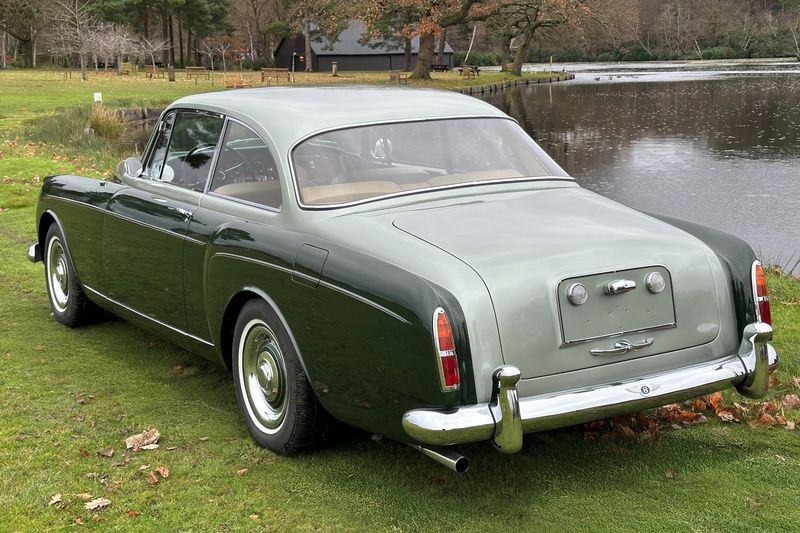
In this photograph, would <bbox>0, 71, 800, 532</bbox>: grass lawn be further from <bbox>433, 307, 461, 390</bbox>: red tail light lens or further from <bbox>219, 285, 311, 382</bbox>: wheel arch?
<bbox>433, 307, 461, 390</bbox>: red tail light lens

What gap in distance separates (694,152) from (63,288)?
17.8 m

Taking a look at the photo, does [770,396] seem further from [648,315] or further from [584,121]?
[584,121]

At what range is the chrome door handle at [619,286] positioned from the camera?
353cm

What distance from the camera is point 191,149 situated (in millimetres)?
5184

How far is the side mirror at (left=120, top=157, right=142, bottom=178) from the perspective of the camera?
559 centimetres

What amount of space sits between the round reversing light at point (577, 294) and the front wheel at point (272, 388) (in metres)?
1.21

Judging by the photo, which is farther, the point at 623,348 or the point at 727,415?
the point at 727,415

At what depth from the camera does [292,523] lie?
355cm

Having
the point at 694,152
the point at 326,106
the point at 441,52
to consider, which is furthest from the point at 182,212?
the point at 441,52

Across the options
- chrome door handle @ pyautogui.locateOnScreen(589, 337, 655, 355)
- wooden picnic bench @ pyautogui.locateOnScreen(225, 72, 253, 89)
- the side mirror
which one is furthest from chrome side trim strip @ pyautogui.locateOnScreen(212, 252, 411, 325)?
wooden picnic bench @ pyautogui.locateOnScreen(225, 72, 253, 89)

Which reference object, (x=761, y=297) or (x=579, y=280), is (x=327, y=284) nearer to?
(x=579, y=280)

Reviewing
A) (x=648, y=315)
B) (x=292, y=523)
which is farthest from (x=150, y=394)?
(x=648, y=315)

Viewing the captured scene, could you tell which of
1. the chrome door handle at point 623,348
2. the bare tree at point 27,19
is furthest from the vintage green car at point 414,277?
the bare tree at point 27,19

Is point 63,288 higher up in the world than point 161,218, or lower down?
lower down
